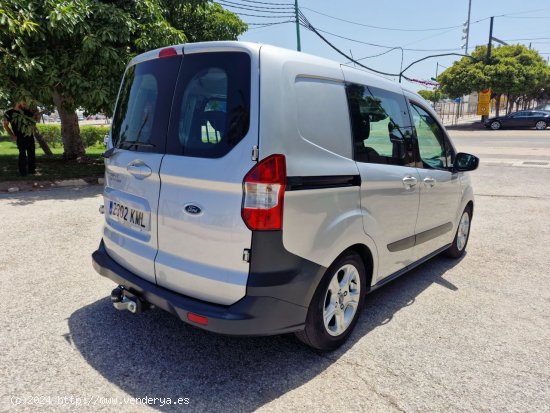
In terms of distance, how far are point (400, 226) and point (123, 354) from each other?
7.40ft

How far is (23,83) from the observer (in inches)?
317

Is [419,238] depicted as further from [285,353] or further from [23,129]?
[23,129]

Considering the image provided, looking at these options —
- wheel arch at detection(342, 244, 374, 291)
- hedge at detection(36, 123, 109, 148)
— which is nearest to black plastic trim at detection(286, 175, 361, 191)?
wheel arch at detection(342, 244, 374, 291)

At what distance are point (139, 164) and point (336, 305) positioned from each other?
63.0 inches

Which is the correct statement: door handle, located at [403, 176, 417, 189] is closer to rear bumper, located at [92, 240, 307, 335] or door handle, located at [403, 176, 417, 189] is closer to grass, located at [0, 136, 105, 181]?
rear bumper, located at [92, 240, 307, 335]

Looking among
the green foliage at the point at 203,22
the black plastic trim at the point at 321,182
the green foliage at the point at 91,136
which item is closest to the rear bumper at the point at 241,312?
the black plastic trim at the point at 321,182

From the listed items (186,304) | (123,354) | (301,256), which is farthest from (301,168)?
(123,354)

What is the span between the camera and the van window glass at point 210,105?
91.2 inches

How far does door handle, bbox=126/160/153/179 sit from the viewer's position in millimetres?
2623

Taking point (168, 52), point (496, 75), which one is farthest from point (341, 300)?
point (496, 75)

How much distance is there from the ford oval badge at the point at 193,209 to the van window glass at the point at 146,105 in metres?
0.45

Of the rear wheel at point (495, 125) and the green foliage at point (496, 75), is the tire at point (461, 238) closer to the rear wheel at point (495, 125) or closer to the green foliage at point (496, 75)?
the rear wheel at point (495, 125)

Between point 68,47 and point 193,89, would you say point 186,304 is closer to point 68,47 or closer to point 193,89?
point 193,89

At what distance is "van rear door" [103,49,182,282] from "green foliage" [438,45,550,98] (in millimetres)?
37880
